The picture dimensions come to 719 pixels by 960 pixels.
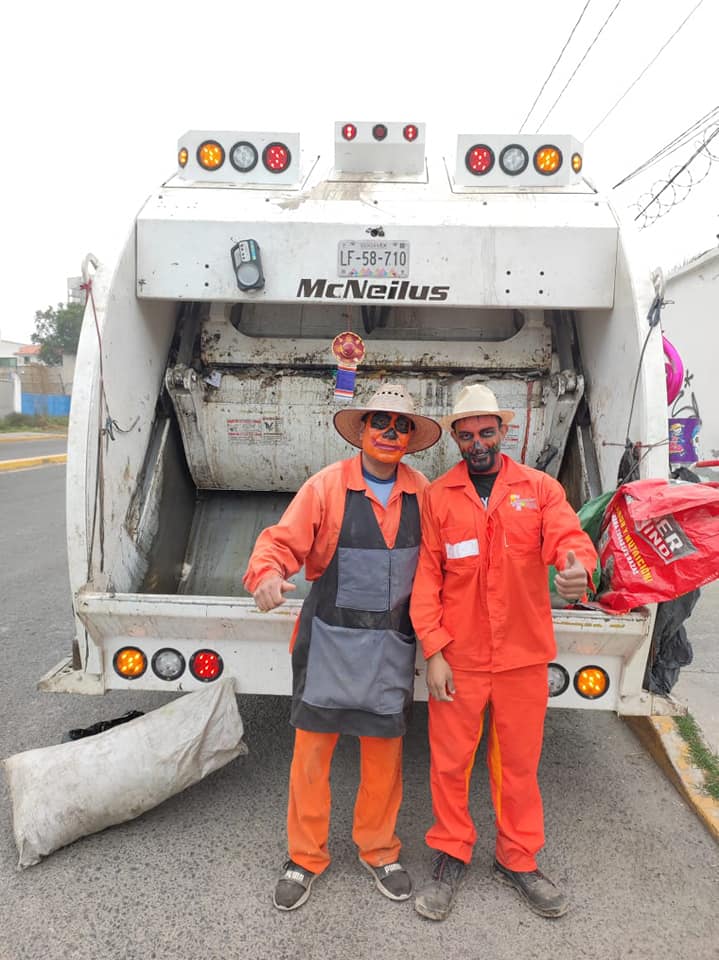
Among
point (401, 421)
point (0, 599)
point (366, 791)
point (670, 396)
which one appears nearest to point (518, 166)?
point (670, 396)

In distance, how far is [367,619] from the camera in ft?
7.27

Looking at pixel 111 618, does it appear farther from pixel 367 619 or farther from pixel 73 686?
pixel 367 619

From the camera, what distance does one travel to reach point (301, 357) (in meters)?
3.27

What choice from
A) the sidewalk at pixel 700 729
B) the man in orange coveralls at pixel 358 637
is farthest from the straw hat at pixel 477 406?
the sidewalk at pixel 700 729

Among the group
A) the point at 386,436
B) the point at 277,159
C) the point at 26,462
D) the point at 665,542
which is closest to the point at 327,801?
the point at 386,436

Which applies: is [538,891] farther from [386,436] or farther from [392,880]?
[386,436]

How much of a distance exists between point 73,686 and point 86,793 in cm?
35

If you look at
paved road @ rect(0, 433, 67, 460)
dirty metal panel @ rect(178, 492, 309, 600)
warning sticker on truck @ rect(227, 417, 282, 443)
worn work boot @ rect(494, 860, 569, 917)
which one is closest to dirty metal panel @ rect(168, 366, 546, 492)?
warning sticker on truck @ rect(227, 417, 282, 443)

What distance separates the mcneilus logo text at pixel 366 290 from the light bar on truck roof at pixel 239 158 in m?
0.51

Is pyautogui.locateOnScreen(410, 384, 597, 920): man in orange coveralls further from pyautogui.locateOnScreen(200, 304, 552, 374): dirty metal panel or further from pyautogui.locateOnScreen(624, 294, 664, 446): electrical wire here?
pyautogui.locateOnScreen(200, 304, 552, 374): dirty metal panel

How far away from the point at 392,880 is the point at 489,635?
0.77 meters

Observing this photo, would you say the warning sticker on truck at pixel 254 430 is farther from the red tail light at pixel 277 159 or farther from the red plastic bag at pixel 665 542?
the red plastic bag at pixel 665 542

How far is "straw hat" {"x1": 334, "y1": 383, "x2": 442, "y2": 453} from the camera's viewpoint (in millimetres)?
2264

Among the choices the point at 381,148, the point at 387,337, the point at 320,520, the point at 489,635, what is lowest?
the point at 489,635
